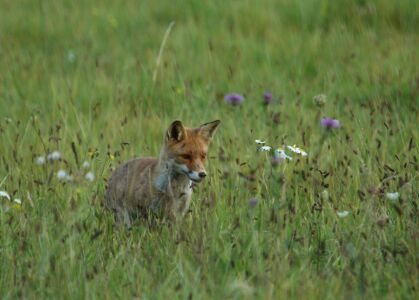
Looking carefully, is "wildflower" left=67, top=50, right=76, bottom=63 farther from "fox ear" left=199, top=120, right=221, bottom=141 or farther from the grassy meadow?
"fox ear" left=199, top=120, right=221, bottom=141

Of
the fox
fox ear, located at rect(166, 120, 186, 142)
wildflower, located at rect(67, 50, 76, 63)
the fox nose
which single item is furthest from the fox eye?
wildflower, located at rect(67, 50, 76, 63)

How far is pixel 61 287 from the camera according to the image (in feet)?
13.5

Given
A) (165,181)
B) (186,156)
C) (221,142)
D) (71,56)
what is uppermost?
(186,156)

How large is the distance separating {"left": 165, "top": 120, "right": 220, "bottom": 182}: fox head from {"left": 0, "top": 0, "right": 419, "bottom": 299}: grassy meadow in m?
0.21

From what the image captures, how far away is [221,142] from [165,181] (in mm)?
1260

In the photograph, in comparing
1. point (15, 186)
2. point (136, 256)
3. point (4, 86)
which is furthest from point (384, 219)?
point (4, 86)

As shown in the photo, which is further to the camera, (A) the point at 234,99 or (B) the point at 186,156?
(A) the point at 234,99

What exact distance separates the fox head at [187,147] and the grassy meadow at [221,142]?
8.2 inches

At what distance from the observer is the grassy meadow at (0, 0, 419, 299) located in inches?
167

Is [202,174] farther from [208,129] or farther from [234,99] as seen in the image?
[234,99]

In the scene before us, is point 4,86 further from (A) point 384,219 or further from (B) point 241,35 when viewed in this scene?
(A) point 384,219

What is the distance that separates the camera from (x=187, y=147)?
18.0ft

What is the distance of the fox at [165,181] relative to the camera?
5422 millimetres

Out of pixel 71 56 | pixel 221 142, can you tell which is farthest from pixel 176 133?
pixel 71 56
